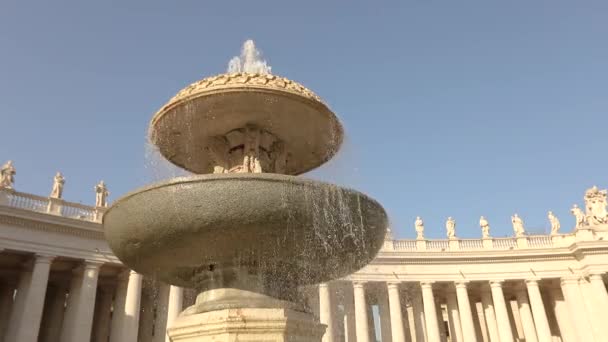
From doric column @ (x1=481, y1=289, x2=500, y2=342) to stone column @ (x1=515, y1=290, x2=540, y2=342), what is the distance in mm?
2259

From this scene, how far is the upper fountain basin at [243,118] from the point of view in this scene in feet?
31.4

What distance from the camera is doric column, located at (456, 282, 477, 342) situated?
37.3 metres

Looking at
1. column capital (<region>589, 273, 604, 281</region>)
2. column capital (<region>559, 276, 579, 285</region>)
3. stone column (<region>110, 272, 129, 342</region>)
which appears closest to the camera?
stone column (<region>110, 272, 129, 342</region>)

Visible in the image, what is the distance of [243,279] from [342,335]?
37.4 metres

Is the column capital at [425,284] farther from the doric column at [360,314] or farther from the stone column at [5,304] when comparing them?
the stone column at [5,304]

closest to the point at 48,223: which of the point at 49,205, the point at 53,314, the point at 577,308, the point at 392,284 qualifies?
the point at 49,205

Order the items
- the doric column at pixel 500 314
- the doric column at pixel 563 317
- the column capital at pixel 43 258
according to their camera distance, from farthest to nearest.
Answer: the doric column at pixel 563 317, the doric column at pixel 500 314, the column capital at pixel 43 258

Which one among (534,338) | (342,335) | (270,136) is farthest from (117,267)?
→ (534,338)

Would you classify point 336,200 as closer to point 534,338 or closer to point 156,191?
point 156,191

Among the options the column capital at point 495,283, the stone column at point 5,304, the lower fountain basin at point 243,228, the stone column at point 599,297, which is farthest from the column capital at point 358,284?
the lower fountain basin at point 243,228

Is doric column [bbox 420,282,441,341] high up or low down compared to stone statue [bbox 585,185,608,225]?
down

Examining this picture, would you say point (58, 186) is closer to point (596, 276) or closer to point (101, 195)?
point (101, 195)

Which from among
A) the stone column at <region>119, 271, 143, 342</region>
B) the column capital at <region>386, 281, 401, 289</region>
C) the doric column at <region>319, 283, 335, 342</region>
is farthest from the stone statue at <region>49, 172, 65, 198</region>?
the column capital at <region>386, 281, 401, 289</region>

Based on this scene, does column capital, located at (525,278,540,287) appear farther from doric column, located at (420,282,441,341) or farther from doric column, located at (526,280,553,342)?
doric column, located at (420,282,441,341)
